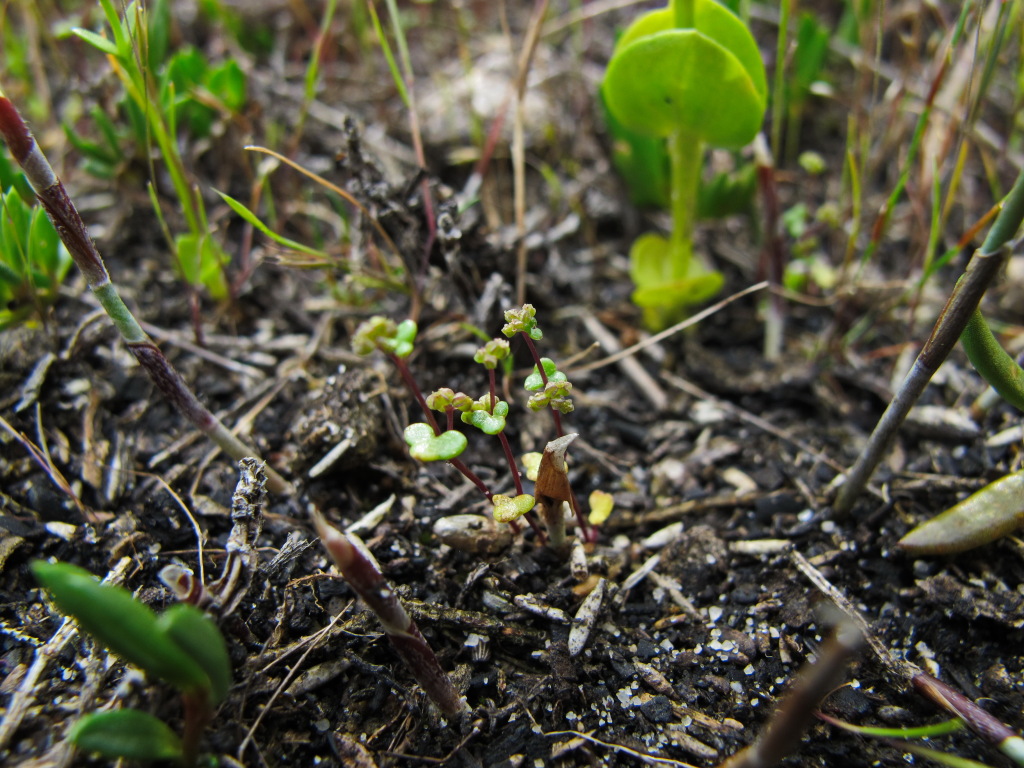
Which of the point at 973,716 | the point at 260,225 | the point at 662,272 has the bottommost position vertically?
the point at 973,716

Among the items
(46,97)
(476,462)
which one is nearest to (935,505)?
(476,462)

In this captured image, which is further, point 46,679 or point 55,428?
point 55,428

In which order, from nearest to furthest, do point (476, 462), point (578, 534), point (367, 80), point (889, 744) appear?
point (889, 744) → point (578, 534) → point (476, 462) → point (367, 80)

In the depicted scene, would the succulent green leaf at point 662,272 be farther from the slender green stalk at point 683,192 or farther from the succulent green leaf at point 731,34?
the succulent green leaf at point 731,34

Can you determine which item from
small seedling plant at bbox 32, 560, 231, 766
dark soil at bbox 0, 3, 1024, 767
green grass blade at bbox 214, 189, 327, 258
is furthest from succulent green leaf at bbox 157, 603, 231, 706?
green grass blade at bbox 214, 189, 327, 258

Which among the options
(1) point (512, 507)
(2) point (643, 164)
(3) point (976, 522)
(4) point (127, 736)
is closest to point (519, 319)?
(1) point (512, 507)

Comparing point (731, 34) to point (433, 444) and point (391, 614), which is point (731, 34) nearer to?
point (433, 444)

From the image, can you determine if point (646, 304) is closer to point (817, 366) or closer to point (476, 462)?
point (817, 366)
